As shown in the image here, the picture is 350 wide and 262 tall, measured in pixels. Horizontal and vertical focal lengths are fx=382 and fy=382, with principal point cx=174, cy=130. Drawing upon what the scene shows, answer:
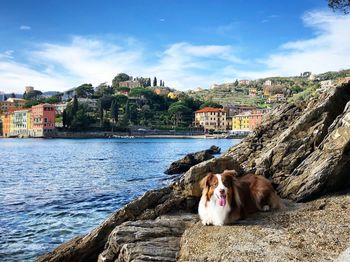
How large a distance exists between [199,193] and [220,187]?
1713 mm

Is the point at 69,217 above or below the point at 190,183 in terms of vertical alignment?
below

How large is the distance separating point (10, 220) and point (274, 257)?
11130 millimetres

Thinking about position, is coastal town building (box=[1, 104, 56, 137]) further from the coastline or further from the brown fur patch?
the brown fur patch

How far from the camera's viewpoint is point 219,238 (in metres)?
5.74

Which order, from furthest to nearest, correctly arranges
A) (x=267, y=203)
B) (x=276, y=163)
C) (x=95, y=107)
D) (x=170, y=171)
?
(x=95, y=107)
(x=170, y=171)
(x=276, y=163)
(x=267, y=203)

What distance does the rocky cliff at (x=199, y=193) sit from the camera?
579cm

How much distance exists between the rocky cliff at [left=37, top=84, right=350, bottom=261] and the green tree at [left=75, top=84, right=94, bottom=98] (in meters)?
179

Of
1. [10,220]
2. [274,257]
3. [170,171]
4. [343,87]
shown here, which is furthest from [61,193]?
[274,257]

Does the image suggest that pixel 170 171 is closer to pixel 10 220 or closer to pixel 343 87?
pixel 10 220

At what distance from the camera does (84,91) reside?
182875 millimetres

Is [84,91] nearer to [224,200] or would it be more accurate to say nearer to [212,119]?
[212,119]

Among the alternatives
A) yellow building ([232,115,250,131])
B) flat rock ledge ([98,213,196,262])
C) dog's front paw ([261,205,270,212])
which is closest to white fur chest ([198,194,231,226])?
flat rock ledge ([98,213,196,262])

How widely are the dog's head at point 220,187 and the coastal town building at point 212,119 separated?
148723mm

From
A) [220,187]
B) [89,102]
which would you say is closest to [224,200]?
[220,187]
